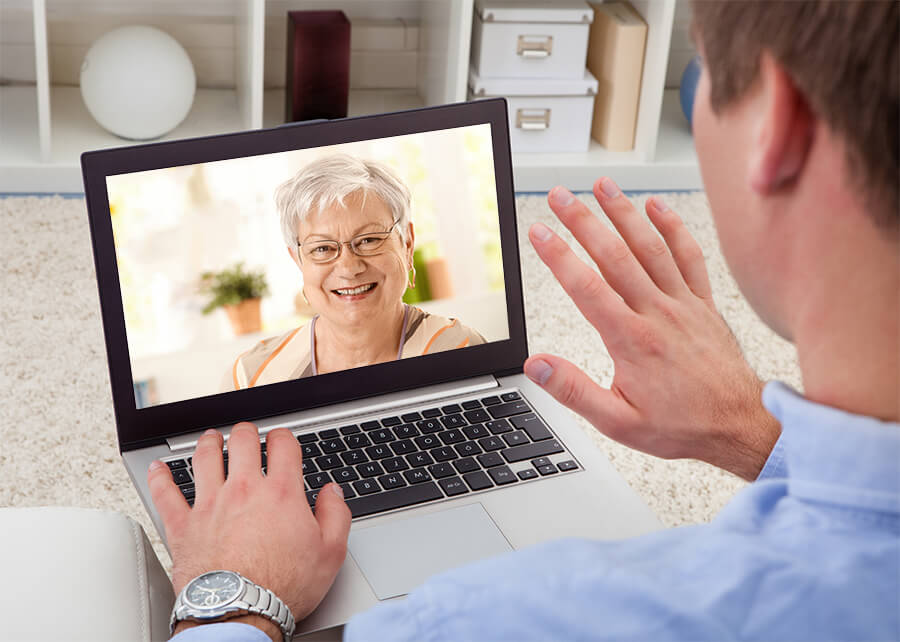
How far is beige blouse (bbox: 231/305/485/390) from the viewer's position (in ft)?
3.33

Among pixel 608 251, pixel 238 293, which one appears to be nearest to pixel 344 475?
pixel 238 293

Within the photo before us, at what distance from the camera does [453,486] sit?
94cm

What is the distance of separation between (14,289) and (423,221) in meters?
1.26

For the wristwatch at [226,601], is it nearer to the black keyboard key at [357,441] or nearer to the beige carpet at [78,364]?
the black keyboard key at [357,441]

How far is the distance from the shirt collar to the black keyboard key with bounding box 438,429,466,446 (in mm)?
491

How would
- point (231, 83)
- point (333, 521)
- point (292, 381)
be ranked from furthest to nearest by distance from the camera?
point (231, 83) → point (292, 381) → point (333, 521)

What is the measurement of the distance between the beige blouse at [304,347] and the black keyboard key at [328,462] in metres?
0.10

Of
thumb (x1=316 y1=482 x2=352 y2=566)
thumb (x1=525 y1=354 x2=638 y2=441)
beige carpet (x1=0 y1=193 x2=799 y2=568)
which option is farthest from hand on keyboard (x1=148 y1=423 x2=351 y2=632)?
beige carpet (x1=0 y1=193 x2=799 y2=568)

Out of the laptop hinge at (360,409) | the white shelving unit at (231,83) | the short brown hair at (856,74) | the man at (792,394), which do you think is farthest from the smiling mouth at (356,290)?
the white shelving unit at (231,83)

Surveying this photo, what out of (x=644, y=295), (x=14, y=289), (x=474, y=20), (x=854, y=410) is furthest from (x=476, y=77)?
(x=854, y=410)

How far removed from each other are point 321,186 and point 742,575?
2.15 feet

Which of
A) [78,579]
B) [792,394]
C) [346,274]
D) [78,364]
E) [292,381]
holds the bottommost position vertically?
[78,364]

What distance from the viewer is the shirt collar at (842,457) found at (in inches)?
19.7

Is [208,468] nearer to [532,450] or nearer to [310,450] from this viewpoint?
[310,450]
